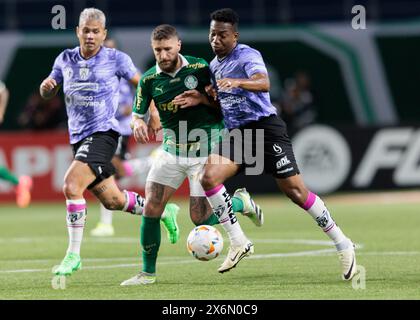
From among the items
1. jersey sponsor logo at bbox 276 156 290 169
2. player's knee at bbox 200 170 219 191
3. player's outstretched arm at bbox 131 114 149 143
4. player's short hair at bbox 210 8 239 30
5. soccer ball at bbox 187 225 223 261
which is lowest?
soccer ball at bbox 187 225 223 261

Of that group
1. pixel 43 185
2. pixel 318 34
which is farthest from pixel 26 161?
pixel 318 34

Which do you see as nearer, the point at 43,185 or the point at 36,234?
the point at 36,234

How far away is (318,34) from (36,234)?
423 inches

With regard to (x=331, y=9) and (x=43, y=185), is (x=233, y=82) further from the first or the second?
(x=331, y=9)

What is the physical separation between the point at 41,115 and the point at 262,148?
13326mm

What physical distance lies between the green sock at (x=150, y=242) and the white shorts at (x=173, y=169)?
0.38 metres

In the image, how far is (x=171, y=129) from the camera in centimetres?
984

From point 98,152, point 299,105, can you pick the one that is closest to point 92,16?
point 98,152

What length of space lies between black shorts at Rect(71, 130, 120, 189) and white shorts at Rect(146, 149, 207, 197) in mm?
550

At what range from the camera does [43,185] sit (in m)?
21.1

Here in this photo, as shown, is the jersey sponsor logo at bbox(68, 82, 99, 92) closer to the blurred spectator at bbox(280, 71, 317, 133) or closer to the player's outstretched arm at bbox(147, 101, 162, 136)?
the player's outstretched arm at bbox(147, 101, 162, 136)

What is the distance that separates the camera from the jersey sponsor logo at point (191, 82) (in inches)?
380

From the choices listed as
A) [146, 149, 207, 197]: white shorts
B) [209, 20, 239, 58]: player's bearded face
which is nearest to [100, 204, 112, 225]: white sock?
[146, 149, 207, 197]: white shorts

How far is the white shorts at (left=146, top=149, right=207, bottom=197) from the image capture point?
385 inches
